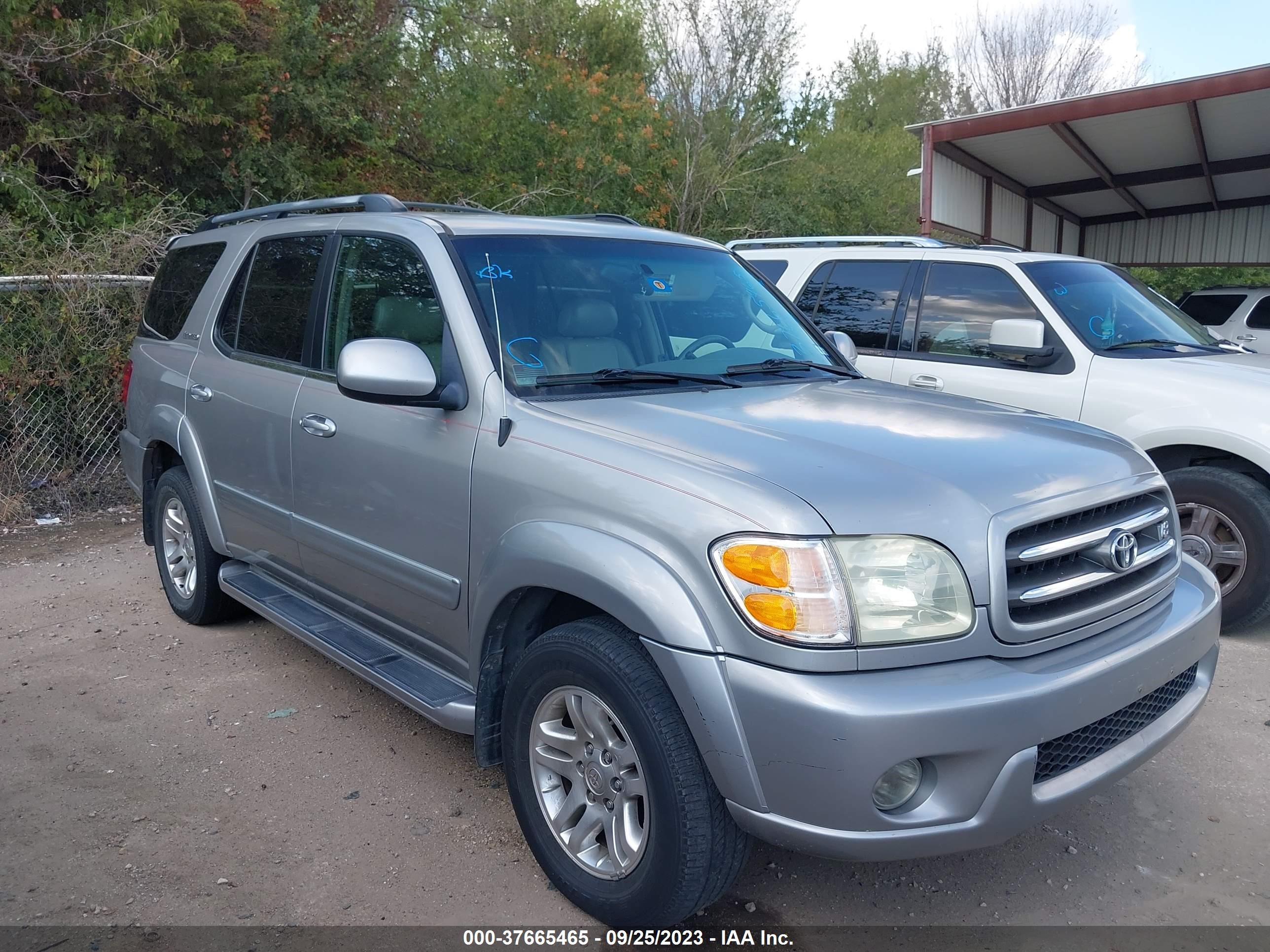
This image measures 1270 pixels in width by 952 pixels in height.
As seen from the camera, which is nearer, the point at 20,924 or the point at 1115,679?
the point at 1115,679

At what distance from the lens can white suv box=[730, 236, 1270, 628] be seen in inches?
199

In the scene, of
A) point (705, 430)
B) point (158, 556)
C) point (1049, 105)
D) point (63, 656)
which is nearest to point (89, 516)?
point (158, 556)

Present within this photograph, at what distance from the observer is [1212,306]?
39.9 ft

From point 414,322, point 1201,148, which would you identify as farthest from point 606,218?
point 1201,148

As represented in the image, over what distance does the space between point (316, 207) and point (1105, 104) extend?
828cm

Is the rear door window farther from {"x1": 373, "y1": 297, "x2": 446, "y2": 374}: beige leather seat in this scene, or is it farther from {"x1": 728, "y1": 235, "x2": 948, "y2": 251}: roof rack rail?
{"x1": 373, "y1": 297, "x2": 446, "y2": 374}: beige leather seat

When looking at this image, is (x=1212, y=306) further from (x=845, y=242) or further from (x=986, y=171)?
(x=845, y=242)

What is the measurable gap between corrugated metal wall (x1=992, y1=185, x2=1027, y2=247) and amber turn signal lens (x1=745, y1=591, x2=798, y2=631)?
489 inches

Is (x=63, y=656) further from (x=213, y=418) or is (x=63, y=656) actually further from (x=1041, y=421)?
(x=1041, y=421)

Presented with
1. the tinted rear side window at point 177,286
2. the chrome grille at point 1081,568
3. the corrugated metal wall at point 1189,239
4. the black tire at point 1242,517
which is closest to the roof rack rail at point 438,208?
the tinted rear side window at point 177,286

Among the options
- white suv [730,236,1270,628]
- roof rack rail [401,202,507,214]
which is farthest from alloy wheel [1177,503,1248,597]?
roof rack rail [401,202,507,214]

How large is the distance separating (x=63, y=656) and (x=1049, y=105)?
9.62 m

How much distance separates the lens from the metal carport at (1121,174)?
1018cm

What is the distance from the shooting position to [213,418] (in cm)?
461
